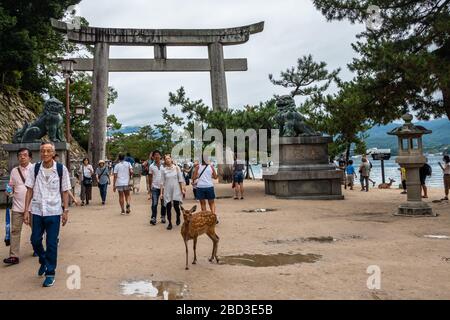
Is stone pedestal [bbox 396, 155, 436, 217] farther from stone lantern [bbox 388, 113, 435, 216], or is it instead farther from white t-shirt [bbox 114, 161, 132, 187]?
white t-shirt [bbox 114, 161, 132, 187]

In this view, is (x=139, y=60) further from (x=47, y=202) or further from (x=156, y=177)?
(x=47, y=202)

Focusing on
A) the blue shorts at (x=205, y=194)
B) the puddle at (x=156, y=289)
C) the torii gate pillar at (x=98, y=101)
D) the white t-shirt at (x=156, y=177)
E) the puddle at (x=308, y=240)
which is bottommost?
the puddle at (x=156, y=289)

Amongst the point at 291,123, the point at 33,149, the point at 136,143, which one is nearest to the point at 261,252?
the point at 33,149

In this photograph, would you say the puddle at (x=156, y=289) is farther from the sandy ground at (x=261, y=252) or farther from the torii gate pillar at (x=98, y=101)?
the torii gate pillar at (x=98, y=101)

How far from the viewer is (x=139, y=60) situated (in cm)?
1850

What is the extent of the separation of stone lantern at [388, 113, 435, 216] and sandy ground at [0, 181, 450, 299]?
49 centimetres

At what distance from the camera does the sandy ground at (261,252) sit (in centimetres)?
410

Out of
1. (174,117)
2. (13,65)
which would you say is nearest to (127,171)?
(13,65)

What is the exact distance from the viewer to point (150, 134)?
5100cm

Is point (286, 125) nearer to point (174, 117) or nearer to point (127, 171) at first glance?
point (127, 171)

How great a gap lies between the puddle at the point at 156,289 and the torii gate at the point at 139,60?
14835mm

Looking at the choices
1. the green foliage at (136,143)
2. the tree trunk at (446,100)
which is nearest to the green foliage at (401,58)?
the tree trunk at (446,100)

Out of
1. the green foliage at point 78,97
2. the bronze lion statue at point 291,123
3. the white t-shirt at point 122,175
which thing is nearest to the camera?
the white t-shirt at point 122,175

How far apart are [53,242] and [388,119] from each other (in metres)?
11.3
